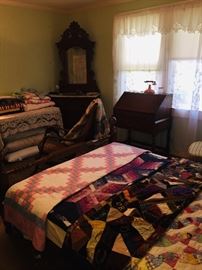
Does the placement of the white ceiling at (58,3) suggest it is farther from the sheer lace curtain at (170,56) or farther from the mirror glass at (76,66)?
the mirror glass at (76,66)

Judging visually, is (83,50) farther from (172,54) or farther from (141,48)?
(172,54)

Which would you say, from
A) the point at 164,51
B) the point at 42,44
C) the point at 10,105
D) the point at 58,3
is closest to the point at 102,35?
the point at 58,3

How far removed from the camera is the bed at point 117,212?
1111 millimetres

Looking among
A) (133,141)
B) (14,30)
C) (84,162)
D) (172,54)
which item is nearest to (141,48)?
(172,54)

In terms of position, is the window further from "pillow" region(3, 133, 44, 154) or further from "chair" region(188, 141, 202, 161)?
"pillow" region(3, 133, 44, 154)

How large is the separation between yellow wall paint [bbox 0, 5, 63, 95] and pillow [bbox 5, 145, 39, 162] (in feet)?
3.43

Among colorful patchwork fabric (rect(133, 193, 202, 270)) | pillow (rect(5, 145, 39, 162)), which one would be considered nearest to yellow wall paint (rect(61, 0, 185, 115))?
pillow (rect(5, 145, 39, 162))

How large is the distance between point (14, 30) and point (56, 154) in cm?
263

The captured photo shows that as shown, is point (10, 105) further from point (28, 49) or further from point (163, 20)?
point (163, 20)

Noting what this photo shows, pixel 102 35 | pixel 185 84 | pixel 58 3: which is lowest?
pixel 185 84

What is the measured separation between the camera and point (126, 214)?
52.1 inches

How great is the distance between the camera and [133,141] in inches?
154

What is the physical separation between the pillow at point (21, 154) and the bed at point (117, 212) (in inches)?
64.2

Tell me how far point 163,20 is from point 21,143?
2.64m
